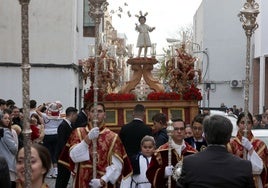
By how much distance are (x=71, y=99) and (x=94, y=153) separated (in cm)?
1811

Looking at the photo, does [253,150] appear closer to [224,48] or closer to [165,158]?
[165,158]

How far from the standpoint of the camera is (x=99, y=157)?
8328mm

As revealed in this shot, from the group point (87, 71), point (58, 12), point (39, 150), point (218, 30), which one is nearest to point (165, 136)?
point (39, 150)

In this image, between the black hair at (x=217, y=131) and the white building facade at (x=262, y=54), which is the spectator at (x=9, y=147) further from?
the white building facade at (x=262, y=54)

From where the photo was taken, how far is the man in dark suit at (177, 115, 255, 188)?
5047mm

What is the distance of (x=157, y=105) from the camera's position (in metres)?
17.4

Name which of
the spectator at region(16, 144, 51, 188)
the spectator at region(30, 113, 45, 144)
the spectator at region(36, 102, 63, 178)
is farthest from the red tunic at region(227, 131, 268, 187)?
the spectator at region(36, 102, 63, 178)

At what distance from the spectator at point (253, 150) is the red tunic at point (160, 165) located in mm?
597

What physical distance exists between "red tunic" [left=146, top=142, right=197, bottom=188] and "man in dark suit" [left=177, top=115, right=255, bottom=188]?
2.84 meters

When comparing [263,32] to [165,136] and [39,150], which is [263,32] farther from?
[39,150]

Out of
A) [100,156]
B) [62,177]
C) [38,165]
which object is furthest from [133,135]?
[38,165]

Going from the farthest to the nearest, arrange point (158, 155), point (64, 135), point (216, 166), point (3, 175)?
point (64, 135)
point (158, 155)
point (216, 166)
point (3, 175)

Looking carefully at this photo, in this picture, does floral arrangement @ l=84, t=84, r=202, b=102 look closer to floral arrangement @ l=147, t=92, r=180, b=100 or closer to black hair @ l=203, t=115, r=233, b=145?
floral arrangement @ l=147, t=92, r=180, b=100

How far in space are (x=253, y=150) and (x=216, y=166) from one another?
3.14 metres
